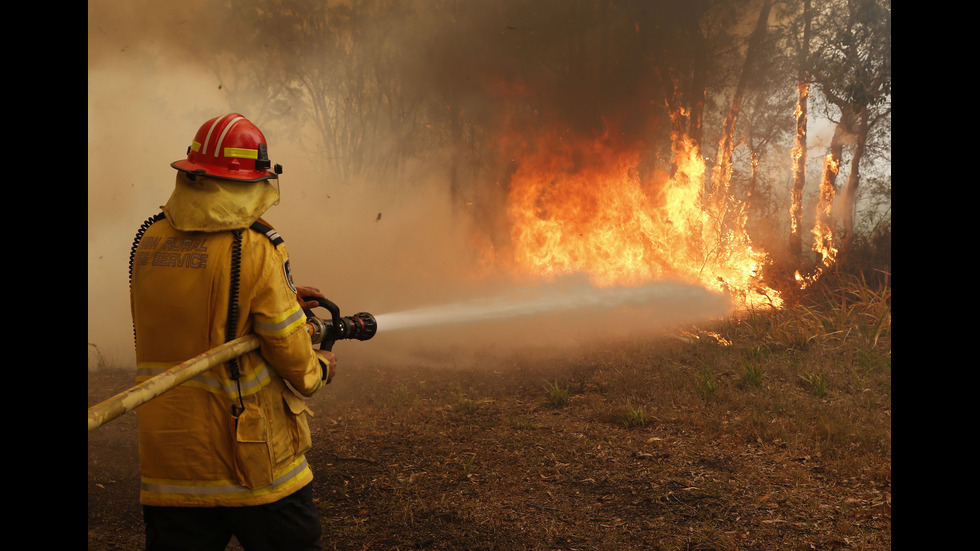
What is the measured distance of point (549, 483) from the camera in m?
4.70

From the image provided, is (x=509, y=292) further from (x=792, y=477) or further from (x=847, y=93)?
(x=792, y=477)

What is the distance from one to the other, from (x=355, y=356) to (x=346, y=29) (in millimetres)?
6653

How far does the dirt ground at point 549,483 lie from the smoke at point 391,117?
3.11 m

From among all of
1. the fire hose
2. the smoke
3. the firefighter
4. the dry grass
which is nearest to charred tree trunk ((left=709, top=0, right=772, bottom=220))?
the smoke

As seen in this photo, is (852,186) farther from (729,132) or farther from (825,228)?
(729,132)

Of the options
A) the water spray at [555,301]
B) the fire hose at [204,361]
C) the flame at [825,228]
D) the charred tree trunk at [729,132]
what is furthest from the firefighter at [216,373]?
the charred tree trunk at [729,132]

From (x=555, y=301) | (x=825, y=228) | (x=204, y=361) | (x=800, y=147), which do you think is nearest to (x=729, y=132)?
(x=800, y=147)

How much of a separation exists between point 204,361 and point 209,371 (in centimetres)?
24

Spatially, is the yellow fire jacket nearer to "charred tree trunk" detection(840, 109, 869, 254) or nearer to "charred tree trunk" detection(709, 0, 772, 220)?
"charred tree trunk" detection(840, 109, 869, 254)

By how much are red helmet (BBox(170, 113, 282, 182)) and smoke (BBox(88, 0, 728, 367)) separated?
663 centimetres

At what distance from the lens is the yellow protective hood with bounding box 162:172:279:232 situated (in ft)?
8.11

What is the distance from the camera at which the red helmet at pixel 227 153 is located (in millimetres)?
2586

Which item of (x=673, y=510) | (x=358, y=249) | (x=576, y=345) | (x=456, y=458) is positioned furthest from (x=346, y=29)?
(x=673, y=510)

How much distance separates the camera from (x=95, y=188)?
1046 centimetres
